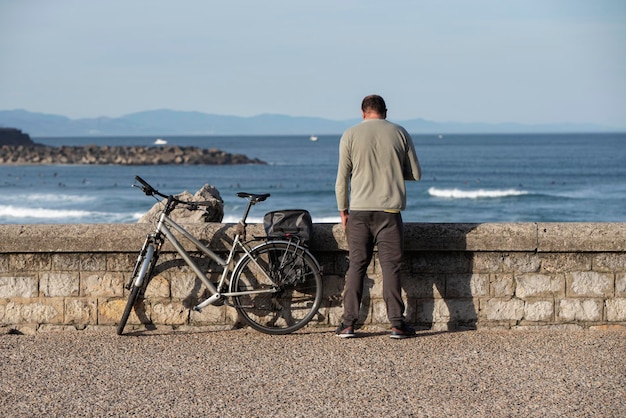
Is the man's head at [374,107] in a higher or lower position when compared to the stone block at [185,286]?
higher

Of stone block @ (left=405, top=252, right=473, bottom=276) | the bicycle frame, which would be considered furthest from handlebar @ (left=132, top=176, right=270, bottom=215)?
stone block @ (left=405, top=252, right=473, bottom=276)

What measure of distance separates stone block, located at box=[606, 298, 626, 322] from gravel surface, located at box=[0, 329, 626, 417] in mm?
161

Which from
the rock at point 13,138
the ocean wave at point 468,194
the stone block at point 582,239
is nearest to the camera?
the stone block at point 582,239

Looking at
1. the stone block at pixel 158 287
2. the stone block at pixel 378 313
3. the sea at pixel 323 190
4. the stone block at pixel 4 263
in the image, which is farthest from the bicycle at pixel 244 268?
the sea at pixel 323 190

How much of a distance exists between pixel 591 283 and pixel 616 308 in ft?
0.86

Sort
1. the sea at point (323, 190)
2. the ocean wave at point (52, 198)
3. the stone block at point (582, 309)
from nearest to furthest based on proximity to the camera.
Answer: the stone block at point (582, 309)
the sea at point (323, 190)
the ocean wave at point (52, 198)

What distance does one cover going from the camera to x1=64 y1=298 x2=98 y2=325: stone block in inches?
255

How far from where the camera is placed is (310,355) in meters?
5.68

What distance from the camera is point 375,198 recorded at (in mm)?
6039

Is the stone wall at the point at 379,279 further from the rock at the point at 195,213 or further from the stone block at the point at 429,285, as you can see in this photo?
the rock at the point at 195,213

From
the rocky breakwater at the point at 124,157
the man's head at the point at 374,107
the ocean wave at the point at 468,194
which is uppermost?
the man's head at the point at 374,107

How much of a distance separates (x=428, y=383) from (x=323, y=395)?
65 cm

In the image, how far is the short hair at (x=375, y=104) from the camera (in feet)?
20.0

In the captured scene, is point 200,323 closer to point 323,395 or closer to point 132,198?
point 323,395
